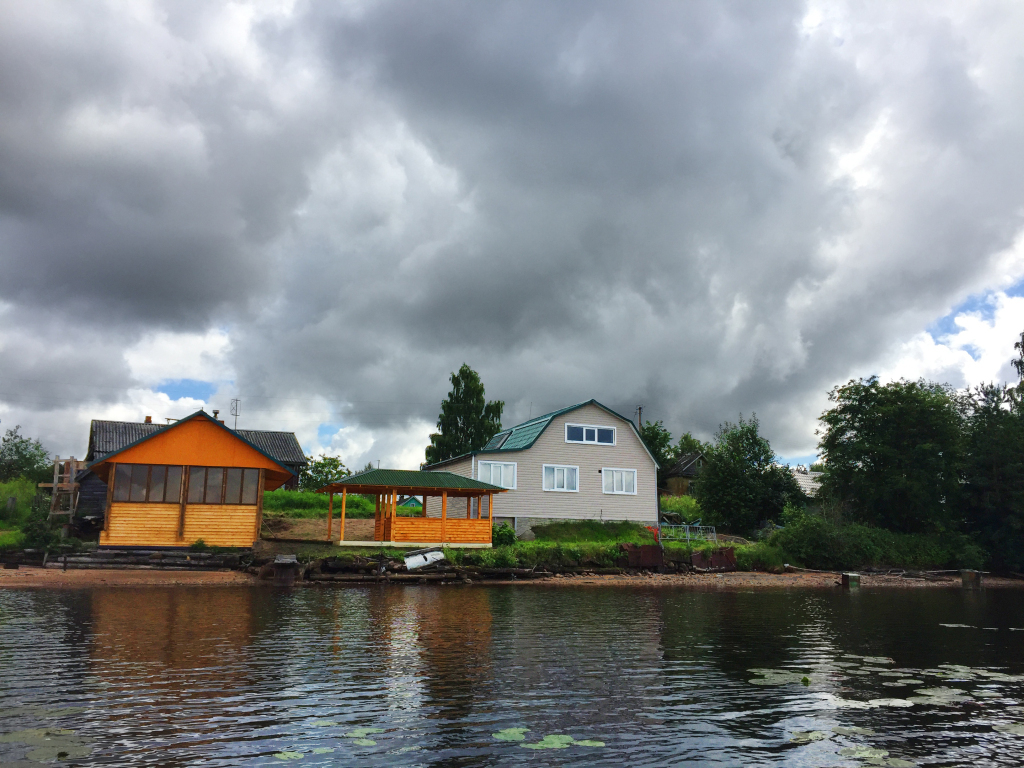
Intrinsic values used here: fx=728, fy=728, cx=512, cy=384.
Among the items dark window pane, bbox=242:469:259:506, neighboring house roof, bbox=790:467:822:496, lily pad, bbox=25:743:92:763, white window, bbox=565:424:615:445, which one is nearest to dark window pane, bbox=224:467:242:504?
dark window pane, bbox=242:469:259:506

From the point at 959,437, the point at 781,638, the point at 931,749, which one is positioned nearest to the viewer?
the point at 931,749

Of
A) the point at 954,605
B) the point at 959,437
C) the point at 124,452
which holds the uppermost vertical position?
the point at 959,437

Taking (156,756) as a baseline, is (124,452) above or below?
above

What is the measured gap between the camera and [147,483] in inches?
1299

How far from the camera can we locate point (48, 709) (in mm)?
8859

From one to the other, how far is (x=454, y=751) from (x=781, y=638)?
1143 cm

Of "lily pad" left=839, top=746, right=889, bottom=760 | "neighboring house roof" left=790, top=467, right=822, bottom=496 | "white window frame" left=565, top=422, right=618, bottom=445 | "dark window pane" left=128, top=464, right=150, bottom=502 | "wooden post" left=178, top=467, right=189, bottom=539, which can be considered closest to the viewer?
"lily pad" left=839, top=746, right=889, bottom=760

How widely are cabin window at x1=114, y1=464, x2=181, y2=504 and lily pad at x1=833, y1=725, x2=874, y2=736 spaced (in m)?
31.1

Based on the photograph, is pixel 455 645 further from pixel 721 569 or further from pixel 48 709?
pixel 721 569

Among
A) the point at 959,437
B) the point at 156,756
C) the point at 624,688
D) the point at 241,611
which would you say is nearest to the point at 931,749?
the point at 624,688

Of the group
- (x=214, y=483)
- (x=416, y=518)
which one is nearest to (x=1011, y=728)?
(x=416, y=518)

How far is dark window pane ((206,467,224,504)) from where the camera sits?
33719 mm

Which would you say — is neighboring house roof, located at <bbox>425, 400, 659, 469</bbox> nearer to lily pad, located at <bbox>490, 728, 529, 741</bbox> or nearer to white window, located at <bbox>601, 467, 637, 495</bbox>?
white window, located at <bbox>601, 467, 637, 495</bbox>

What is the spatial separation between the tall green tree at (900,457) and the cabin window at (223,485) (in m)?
36.2
